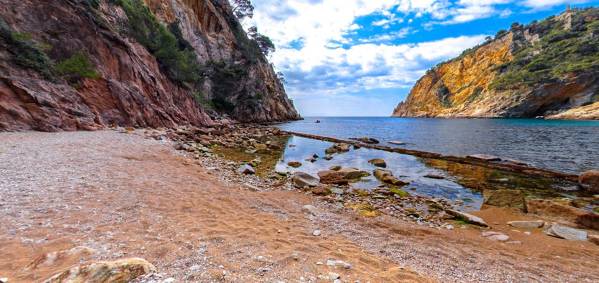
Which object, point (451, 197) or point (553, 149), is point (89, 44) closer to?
point (451, 197)

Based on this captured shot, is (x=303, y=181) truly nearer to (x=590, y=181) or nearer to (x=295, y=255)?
(x=295, y=255)

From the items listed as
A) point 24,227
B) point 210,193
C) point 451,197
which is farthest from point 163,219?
point 451,197

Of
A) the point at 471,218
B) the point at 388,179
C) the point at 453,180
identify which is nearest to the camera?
the point at 471,218

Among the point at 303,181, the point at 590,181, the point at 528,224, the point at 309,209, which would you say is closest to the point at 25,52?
the point at 303,181

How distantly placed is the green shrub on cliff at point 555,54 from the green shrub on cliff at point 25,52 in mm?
110473

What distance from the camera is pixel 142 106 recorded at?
27203 mm

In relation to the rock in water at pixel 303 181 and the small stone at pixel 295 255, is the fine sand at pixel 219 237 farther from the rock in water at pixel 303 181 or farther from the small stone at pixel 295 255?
the rock in water at pixel 303 181

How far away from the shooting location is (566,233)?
7.98 m

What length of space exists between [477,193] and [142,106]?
1131 inches

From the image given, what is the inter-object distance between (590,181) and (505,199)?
6.58 m

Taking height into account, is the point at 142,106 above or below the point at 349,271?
above

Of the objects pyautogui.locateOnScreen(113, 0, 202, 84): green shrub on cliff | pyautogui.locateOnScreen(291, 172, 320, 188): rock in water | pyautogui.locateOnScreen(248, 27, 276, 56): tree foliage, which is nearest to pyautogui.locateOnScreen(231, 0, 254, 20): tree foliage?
pyautogui.locateOnScreen(248, 27, 276, 56): tree foliage

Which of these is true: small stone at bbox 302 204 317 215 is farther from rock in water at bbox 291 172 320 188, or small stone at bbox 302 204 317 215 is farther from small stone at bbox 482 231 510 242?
small stone at bbox 482 231 510 242

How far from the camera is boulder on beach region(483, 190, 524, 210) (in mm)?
10602
